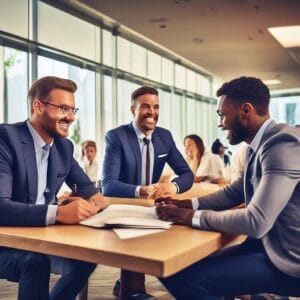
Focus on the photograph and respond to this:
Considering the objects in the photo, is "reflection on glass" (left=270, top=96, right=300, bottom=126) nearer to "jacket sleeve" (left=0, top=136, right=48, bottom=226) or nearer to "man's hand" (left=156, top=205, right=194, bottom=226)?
"man's hand" (left=156, top=205, right=194, bottom=226)

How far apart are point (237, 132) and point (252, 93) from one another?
178 mm

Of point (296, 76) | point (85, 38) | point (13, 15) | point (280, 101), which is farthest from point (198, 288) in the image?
point (280, 101)

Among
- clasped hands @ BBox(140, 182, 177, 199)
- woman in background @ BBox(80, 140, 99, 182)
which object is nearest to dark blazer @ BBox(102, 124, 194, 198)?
clasped hands @ BBox(140, 182, 177, 199)

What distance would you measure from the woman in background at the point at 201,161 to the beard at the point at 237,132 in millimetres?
3794

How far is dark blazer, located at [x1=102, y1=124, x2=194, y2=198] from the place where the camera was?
3268mm

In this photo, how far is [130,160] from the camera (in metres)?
3.37

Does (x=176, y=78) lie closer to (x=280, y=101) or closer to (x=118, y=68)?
(x=118, y=68)

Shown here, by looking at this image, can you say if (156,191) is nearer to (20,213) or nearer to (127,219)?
(127,219)

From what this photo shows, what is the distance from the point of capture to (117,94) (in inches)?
377

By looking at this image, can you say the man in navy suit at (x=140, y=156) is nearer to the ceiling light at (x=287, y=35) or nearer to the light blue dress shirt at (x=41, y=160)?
the light blue dress shirt at (x=41, y=160)

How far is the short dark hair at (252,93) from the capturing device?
6.65 ft

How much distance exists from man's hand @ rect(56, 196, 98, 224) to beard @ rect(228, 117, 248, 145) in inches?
26.9

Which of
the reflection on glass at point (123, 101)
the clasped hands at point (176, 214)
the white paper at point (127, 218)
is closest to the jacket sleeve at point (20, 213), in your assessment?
the white paper at point (127, 218)

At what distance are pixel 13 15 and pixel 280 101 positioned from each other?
1343cm
